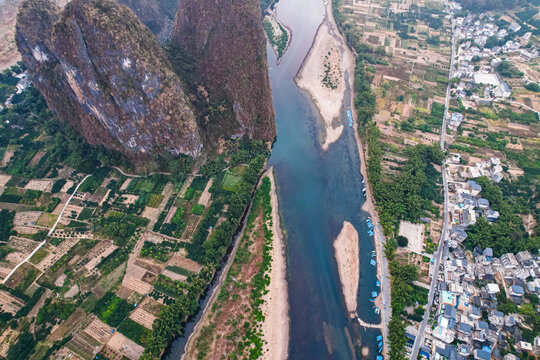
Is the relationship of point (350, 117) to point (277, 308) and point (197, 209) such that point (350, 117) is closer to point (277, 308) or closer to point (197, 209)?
point (197, 209)

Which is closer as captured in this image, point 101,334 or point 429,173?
point 101,334

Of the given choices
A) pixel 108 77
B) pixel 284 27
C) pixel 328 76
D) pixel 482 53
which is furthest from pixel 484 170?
pixel 284 27

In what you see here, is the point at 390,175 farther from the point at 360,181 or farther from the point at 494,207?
the point at 494,207

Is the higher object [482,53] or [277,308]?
[482,53]

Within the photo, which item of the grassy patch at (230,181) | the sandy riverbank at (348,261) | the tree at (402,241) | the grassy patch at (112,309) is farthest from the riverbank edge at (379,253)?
the grassy patch at (112,309)

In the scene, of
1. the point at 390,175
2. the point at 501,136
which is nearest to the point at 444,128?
the point at 501,136

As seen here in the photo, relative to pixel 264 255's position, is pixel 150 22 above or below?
above

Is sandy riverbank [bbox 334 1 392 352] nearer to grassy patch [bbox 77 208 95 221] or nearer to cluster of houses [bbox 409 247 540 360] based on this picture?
cluster of houses [bbox 409 247 540 360]
